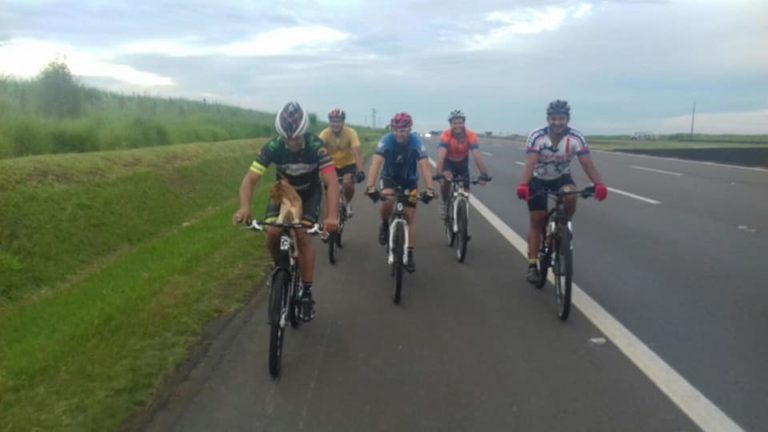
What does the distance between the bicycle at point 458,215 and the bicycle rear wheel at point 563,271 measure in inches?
108

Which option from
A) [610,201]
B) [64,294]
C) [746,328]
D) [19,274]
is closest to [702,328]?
[746,328]

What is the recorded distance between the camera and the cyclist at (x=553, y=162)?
774cm

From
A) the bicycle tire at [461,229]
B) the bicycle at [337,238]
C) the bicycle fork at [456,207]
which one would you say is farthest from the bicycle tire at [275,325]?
the bicycle fork at [456,207]

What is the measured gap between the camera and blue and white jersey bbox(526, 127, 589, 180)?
786 cm

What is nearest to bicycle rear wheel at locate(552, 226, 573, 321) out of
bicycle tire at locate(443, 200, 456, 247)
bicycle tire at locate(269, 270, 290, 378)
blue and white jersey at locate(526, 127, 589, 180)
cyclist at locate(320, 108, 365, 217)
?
blue and white jersey at locate(526, 127, 589, 180)

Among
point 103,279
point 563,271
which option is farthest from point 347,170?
point 563,271

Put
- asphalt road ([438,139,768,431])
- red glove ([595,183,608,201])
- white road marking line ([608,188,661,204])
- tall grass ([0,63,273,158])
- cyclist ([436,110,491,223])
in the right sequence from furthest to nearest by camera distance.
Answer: tall grass ([0,63,273,158]) < white road marking line ([608,188,661,204]) < cyclist ([436,110,491,223]) < red glove ([595,183,608,201]) < asphalt road ([438,139,768,431])

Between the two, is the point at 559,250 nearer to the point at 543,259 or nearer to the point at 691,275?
the point at 543,259

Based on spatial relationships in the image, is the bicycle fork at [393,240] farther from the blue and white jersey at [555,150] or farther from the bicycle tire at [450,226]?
the bicycle tire at [450,226]

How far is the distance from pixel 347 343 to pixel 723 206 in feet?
36.8

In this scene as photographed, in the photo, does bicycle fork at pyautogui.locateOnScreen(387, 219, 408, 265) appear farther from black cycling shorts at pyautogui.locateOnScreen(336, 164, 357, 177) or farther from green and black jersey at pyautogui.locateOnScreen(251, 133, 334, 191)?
black cycling shorts at pyautogui.locateOnScreen(336, 164, 357, 177)

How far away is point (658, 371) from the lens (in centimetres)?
565

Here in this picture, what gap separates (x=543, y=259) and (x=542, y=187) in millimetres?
729

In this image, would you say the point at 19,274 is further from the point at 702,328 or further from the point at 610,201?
the point at 610,201
